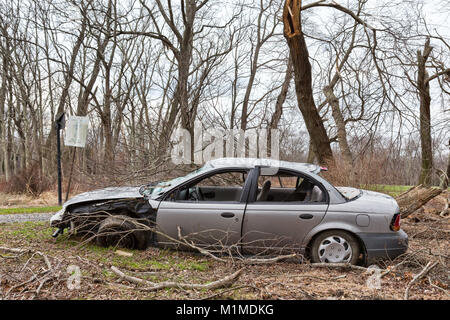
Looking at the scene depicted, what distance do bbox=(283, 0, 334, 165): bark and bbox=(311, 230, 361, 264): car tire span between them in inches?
228

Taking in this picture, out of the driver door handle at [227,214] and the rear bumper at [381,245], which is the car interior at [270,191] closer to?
the driver door handle at [227,214]

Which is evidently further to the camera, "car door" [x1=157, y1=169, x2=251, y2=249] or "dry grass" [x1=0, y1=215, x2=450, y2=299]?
"car door" [x1=157, y1=169, x2=251, y2=249]

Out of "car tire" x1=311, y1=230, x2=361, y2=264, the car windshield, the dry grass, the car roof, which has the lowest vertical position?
the dry grass

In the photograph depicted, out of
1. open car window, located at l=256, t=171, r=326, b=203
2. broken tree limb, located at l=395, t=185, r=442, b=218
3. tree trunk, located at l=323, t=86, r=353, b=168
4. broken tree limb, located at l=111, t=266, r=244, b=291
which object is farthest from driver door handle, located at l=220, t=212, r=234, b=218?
tree trunk, located at l=323, t=86, r=353, b=168

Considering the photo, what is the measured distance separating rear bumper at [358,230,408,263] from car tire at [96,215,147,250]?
3200 millimetres

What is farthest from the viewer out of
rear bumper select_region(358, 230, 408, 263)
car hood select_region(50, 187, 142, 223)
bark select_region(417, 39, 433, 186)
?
bark select_region(417, 39, 433, 186)

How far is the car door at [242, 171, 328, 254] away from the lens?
16.1 feet

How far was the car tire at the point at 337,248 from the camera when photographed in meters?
4.84

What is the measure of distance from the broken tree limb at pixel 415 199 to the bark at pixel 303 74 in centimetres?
243

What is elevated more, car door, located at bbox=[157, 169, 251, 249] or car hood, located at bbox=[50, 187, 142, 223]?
car hood, located at bbox=[50, 187, 142, 223]

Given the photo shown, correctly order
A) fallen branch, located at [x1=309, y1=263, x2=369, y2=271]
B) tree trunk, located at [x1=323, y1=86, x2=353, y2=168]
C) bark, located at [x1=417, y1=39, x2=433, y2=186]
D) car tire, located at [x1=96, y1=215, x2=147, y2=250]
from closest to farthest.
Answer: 1. fallen branch, located at [x1=309, y1=263, x2=369, y2=271]
2. car tire, located at [x1=96, y1=215, x2=147, y2=250]
3. bark, located at [x1=417, y1=39, x2=433, y2=186]
4. tree trunk, located at [x1=323, y1=86, x2=353, y2=168]

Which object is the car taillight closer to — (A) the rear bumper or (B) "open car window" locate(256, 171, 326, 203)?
(A) the rear bumper

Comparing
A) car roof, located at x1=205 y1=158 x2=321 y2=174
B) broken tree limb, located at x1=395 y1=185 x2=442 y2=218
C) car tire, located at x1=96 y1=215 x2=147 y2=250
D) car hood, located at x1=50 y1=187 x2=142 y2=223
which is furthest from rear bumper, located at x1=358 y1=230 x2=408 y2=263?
broken tree limb, located at x1=395 y1=185 x2=442 y2=218

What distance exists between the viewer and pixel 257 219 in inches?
195
